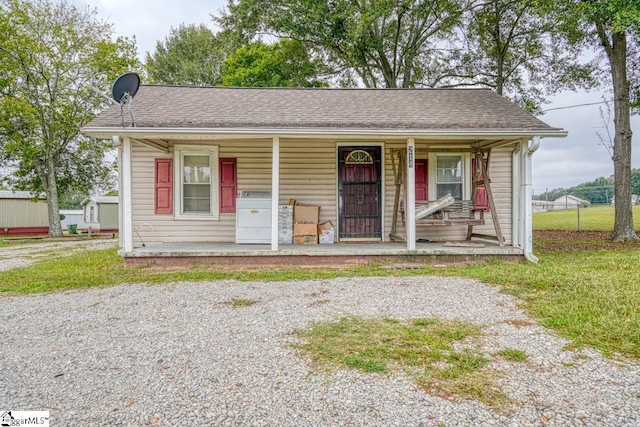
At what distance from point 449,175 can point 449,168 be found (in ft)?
0.48

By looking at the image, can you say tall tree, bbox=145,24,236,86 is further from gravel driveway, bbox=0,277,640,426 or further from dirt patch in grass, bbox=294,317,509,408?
dirt patch in grass, bbox=294,317,509,408

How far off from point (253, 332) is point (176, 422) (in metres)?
1.28

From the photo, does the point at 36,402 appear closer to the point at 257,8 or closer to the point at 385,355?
the point at 385,355

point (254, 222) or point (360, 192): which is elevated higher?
→ point (360, 192)

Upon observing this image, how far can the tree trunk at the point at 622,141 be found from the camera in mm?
9078

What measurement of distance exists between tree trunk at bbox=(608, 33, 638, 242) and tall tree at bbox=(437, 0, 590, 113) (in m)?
2.60

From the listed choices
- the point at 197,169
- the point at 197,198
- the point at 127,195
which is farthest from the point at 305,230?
the point at 127,195

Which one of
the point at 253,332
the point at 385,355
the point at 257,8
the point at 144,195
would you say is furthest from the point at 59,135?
the point at 385,355

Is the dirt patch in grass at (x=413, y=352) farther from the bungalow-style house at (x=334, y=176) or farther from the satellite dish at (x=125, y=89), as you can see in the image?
the satellite dish at (x=125, y=89)

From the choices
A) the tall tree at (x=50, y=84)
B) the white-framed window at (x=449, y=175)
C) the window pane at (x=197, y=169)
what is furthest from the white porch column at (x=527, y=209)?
the tall tree at (x=50, y=84)

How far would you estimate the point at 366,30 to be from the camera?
44.2 ft

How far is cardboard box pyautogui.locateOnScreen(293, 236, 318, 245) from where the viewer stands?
6.93 meters

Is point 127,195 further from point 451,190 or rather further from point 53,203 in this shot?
point 53,203

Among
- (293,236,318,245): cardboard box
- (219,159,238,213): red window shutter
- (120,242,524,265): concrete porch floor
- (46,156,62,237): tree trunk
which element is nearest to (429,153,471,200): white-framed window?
(120,242,524,265): concrete porch floor
